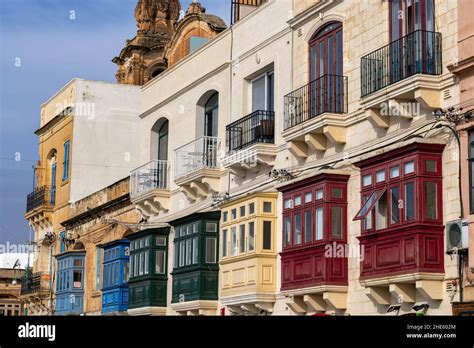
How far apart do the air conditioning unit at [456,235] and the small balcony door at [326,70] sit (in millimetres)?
5042

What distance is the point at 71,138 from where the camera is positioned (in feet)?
144

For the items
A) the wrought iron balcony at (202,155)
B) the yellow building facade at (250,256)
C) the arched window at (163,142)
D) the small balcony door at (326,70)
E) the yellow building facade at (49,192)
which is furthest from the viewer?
the yellow building facade at (49,192)

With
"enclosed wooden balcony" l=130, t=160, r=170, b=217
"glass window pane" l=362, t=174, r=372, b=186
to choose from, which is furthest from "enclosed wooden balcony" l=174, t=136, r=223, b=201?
"glass window pane" l=362, t=174, r=372, b=186

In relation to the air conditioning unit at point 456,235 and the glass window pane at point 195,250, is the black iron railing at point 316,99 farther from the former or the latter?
the glass window pane at point 195,250

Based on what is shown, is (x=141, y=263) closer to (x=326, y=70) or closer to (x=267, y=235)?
(x=267, y=235)

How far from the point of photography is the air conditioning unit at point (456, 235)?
19406 mm

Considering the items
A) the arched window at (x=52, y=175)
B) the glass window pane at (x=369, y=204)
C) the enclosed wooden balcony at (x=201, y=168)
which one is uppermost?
the arched window at (x=52, y=175)

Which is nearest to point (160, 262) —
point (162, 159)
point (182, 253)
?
point (182, 253)

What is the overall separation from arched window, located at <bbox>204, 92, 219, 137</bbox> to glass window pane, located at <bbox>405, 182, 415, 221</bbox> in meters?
11.1

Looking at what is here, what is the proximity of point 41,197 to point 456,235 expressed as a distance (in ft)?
97.8

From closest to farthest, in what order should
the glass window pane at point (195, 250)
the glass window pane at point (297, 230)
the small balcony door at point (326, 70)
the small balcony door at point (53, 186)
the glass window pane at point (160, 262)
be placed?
1. the small balcony door at point (326, 70)
2. the glass window pane at point (297, 230)
3. the glass window pane at point (195, 250)
4. the glass window pane at point (160, 262)
5. the small balcony door at point (53, 186)

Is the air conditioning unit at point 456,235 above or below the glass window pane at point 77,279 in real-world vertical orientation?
below

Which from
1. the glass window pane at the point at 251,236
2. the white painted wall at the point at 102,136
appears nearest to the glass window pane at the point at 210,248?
the glass window pane at the point at 251,236

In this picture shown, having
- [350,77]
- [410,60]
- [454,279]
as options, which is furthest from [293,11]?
[454,279]
